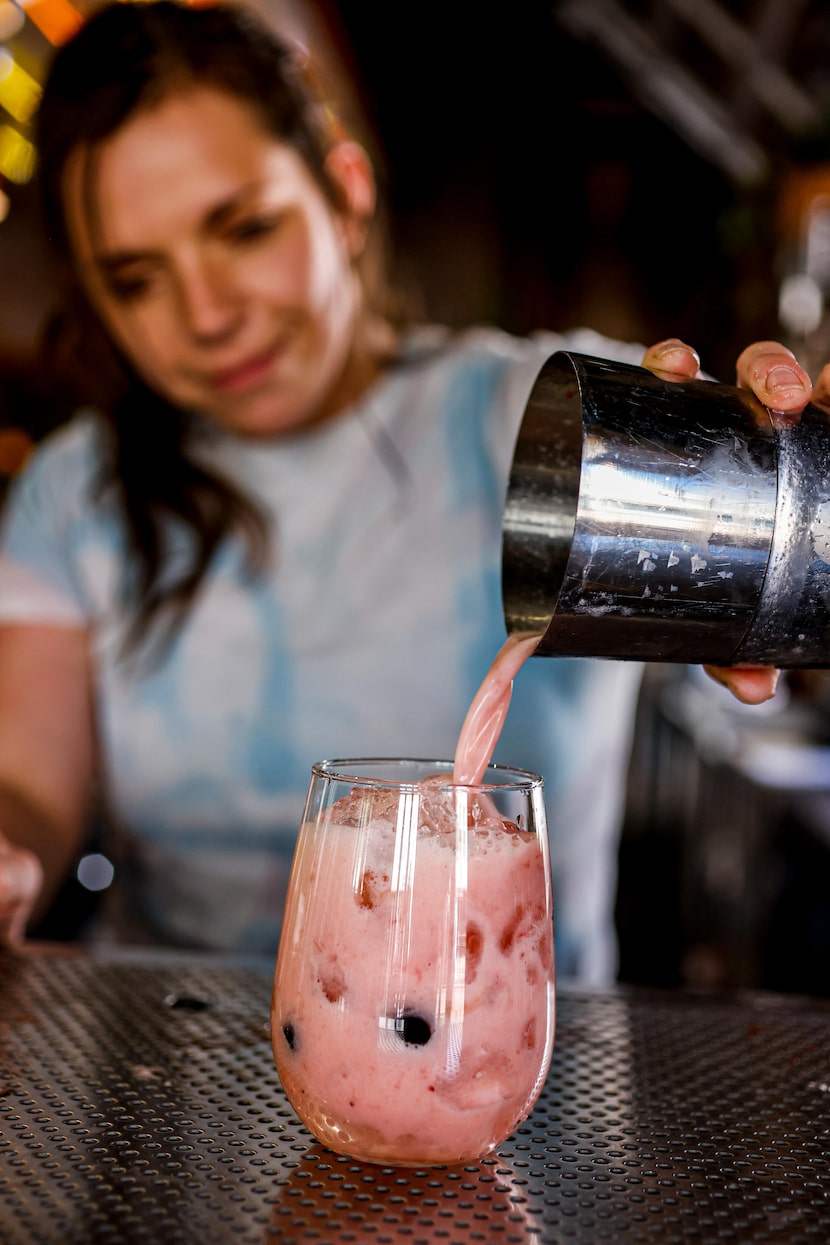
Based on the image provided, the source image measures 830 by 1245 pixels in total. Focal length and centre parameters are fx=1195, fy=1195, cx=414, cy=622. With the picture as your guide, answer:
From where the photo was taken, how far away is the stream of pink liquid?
2.85 ft

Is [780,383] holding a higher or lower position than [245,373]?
lower

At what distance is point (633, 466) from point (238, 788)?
1.05 m

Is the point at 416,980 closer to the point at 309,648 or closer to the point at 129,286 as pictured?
the point at 309,648

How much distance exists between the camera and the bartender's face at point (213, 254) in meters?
1.56

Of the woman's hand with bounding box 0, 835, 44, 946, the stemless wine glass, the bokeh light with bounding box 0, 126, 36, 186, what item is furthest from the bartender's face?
the bokeh light with bounding box 0, 126, 36, 186

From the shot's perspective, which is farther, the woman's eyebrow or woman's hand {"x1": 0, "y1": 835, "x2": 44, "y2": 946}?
the woman's eyebrow

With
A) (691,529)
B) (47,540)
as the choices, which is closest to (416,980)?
(691,529)

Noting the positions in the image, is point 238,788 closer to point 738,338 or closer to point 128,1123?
point 128,1123

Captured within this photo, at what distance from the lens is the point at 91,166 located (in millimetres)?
1585

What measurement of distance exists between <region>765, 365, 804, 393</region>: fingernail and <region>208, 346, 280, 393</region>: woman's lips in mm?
904

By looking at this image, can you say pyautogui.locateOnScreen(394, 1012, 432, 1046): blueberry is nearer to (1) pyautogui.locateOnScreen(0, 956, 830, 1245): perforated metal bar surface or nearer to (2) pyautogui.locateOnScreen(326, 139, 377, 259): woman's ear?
(1) pyautogui.locateOnScreen(0, 956, 830, 1245): perforated metal bar surface

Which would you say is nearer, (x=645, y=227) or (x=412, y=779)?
(x=412, y=779)

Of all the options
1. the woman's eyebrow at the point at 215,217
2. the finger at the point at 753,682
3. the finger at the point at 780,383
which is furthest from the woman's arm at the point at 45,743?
the finger at the point at 780,383

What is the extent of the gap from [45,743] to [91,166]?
82 centimetres
